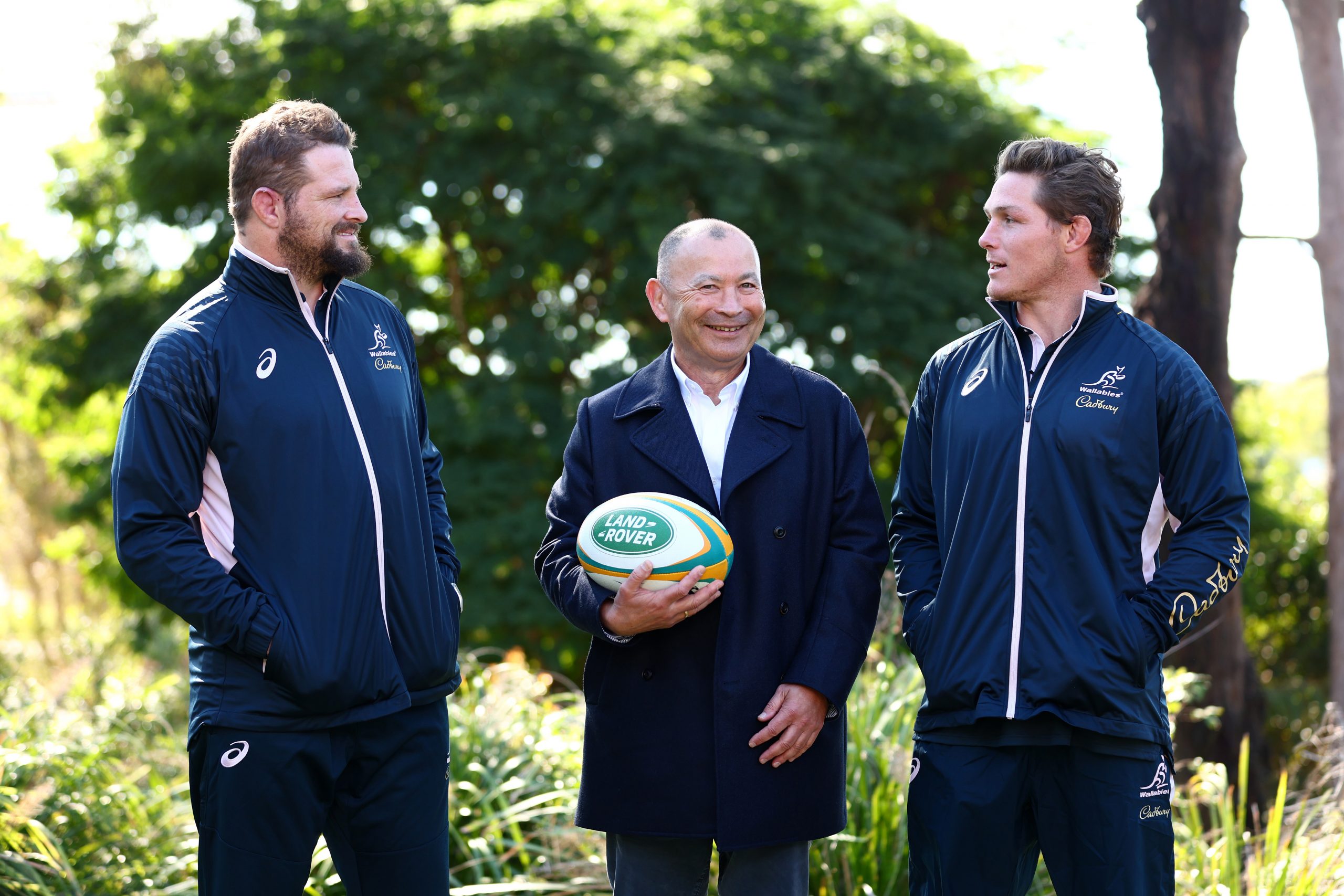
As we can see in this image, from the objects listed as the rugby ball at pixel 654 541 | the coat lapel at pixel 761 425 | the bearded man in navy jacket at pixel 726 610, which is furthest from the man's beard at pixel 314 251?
the coat lapel at pixel 761 425

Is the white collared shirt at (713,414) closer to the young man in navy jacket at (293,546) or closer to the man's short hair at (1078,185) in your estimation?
the young man in navy jacket at (293,546)

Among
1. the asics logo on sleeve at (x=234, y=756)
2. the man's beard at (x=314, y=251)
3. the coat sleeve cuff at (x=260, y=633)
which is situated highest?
the man's beard at (x=314, y=251)

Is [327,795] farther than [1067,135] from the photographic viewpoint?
No

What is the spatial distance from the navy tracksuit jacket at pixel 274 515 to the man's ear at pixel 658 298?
0.88 metres

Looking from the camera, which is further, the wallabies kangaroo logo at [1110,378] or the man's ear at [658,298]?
the man's ear at [658,298]

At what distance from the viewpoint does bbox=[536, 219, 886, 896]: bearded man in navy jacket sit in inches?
131

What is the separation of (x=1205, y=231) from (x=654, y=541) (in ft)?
19.1

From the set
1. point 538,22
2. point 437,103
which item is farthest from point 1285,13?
point 437,103

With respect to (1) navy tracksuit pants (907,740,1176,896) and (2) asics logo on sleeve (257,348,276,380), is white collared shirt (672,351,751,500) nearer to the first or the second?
(1) navy tracksuit pants (907,740,1176,896)

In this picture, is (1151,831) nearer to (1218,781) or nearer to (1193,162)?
(1218,781)

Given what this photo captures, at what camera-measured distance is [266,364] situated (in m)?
3.18

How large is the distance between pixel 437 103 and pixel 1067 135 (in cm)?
642

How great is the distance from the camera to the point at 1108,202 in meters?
3.31

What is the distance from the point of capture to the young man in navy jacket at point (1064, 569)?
3.05 metres
